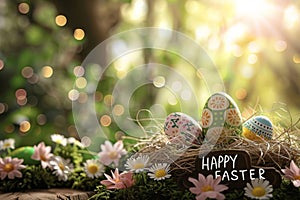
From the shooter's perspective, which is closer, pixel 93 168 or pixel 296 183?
pixel 296 183

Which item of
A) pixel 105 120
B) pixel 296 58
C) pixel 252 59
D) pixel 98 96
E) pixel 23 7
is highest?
pixel 23 7

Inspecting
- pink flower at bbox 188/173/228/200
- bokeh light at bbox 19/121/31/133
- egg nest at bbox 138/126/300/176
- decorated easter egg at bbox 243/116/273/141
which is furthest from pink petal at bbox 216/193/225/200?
bokeh light at bbox 19/121/31/133

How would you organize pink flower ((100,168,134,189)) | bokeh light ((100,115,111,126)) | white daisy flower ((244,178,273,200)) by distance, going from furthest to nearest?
1. bokeh light ((100,115,111,126))
2. pink flower ((100,168,134,189))
3. white daisy flower ((244,178,273,200))

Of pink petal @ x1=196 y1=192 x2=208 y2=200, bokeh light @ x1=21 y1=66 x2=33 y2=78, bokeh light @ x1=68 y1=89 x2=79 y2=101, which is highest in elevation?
bokeh light @ x1=21 y1=66 x2=33 y2=78

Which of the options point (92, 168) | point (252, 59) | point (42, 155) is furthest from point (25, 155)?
point (252, 59)

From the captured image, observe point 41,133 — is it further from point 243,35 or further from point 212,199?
point 212,199

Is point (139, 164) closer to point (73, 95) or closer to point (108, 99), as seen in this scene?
point (108, 99)

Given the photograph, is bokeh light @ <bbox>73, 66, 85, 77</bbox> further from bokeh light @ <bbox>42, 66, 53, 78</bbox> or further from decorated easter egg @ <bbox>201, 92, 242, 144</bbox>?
decorated easter egg @ <bbox>201, 92, 242, 144</bbox>
